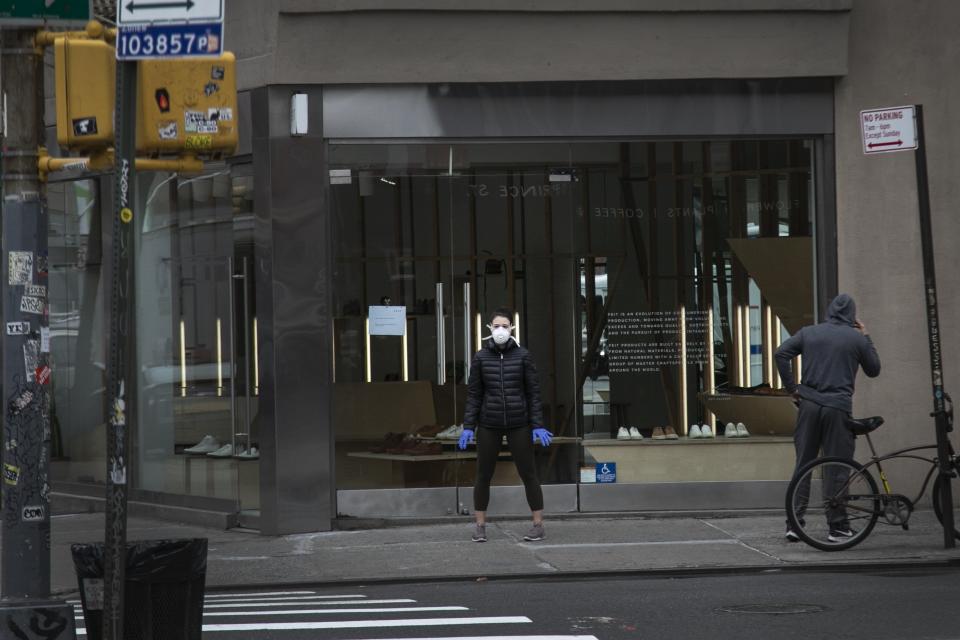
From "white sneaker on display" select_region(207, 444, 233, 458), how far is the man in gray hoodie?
5.25 metres

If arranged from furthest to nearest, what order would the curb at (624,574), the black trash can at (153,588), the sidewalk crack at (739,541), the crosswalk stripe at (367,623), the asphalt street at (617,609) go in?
the sidewalk crack at (739,541) < the curb at (624,574) < the crosswalk stripe at (367,623) < the asphalt street at (617,609) < the black trash can at (153,588)

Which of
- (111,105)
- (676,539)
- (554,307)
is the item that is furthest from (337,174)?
(111,105)

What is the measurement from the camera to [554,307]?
524 inches

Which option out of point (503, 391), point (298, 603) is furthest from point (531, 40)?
point (298, 603)

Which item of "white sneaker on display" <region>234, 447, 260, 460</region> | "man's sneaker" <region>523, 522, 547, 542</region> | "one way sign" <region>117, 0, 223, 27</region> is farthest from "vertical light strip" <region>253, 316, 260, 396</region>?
"one way sign" <region>117, 0, 223, 27</region>

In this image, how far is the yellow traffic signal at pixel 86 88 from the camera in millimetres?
6430

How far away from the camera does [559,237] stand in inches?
523

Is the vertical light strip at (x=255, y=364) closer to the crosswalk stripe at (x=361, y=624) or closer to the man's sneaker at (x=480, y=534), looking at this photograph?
the man's sneaker at (x=480, y=534)

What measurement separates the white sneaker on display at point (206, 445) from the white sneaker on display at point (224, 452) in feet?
0.13

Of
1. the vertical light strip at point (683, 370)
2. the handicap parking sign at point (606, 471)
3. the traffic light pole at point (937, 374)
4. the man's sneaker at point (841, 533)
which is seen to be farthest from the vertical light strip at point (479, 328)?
the traffic light pole at point (937, 374)

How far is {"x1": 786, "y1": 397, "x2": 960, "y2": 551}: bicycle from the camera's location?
10.8 metres

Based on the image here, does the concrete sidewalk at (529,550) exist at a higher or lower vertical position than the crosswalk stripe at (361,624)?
lower

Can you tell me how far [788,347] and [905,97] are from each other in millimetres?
3117

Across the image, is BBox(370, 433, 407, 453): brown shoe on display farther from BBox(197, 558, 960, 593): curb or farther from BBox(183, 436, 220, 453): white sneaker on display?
BBox(197, 558, 960, 593): curb
